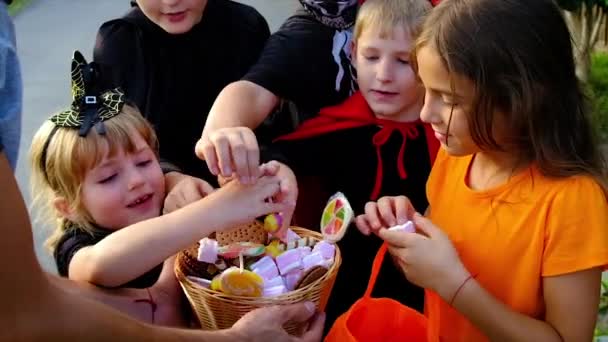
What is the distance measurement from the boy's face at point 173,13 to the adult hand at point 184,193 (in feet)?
1.67

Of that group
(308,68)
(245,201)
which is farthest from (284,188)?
(308,68)

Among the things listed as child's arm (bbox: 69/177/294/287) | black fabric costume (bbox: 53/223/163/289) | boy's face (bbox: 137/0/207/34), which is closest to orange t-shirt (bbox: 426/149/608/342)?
child's arm (bbox: 69/177/294/287)

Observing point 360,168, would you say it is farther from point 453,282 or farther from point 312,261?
point 453,282

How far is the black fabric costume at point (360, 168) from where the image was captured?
233cm

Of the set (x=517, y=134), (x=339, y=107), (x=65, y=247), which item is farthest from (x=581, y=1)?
(x=65, y=247)

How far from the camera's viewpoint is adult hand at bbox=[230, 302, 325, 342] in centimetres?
175

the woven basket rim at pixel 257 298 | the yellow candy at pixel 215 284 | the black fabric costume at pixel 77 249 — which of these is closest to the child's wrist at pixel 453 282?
the woven basket rim at pixel 257 298

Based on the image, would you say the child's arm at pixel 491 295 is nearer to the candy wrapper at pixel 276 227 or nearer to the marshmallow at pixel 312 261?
the marshmallow at pixel 312 261

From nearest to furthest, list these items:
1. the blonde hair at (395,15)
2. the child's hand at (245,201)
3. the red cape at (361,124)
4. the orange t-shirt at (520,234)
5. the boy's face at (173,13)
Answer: the orange t-shirt at (520,234) → the child's hand at (245,201) → the blonde hair at (395,15) → the red cape at (361,124) → the boy's face at (173,13)

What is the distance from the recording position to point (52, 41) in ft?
25.9

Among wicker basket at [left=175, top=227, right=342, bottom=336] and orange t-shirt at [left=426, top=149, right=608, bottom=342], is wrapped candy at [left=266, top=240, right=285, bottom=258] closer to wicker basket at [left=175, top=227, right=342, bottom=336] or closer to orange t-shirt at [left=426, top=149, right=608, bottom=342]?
wicker basket at [left=175, top=227, right=342, bottom=336]

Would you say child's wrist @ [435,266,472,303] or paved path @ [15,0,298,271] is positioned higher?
child's wrist @ [435,266,472,303]

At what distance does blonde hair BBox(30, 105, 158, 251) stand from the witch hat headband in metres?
0.01

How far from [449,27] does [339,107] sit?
64cm
